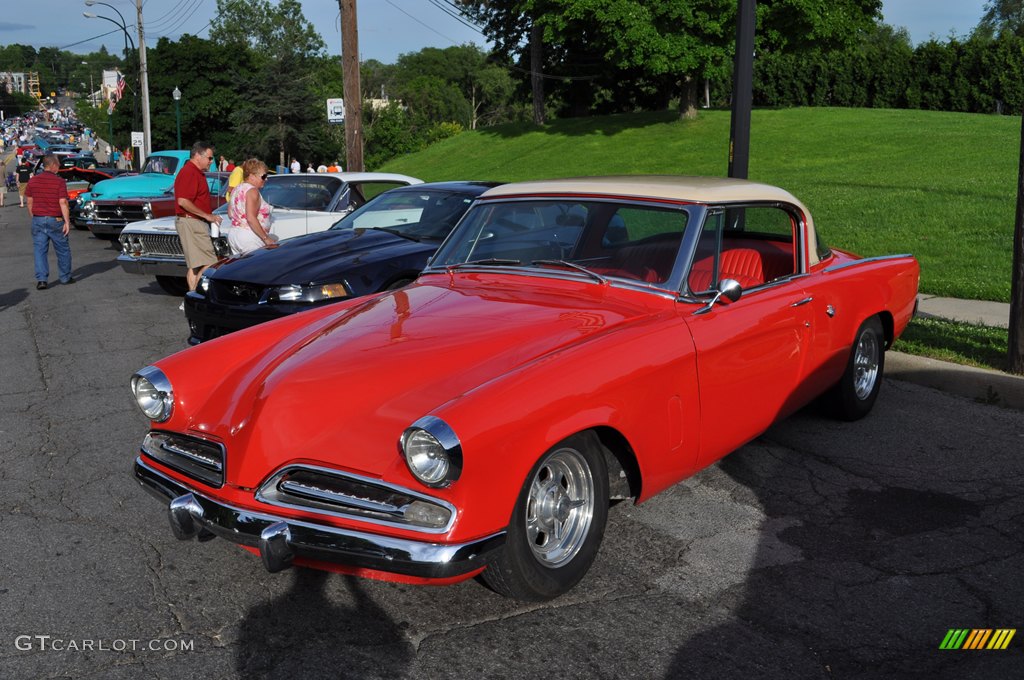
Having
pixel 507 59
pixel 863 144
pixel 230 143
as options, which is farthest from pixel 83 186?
pixel 230 143

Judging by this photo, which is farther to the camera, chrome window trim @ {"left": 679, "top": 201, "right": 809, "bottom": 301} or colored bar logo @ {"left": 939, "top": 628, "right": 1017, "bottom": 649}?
chrome window trim @ {"left": 679, "top": 201, "right": 809, "bottom": 301}

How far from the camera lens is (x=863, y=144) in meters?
28.4

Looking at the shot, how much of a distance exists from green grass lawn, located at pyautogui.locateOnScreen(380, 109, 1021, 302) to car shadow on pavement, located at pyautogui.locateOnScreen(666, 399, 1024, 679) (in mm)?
5446

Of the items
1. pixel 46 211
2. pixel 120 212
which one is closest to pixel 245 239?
pixel 46 211

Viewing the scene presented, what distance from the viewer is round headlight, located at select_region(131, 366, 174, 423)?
4.05 meters

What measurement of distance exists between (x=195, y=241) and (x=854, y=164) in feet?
64.1

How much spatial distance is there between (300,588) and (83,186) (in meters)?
22.4

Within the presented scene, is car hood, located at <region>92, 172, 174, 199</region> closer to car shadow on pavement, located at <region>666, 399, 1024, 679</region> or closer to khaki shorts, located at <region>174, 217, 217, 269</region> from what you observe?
khaki shorts, located at <region>174, 217, 217, 269</region>

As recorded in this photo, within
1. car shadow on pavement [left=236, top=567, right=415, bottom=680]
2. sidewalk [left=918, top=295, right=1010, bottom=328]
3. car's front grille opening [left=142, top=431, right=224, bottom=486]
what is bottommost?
car shadow on pavement [left=236, top=567, right=415, bottom=680]

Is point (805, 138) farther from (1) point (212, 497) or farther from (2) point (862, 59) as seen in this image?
(1) point (212, 497)

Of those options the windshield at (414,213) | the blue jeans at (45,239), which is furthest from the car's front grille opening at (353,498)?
the blue jeans at (45,239)

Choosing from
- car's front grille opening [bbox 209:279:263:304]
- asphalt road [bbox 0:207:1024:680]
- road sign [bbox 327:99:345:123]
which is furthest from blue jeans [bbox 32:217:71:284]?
asphalt road [bbox 0:207:1024:680]

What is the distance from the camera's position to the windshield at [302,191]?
11.1 m

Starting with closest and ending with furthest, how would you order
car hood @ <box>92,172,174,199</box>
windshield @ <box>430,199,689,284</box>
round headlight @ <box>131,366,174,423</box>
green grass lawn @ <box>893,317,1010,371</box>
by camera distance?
round headlight @ <box>131,366,174,423</box> → windshield @ <box>430,199,689,284</box> → green grass lawn @ <box>893,317,1010,371</box> → car hood @ <box>92,172,174,199</box>
